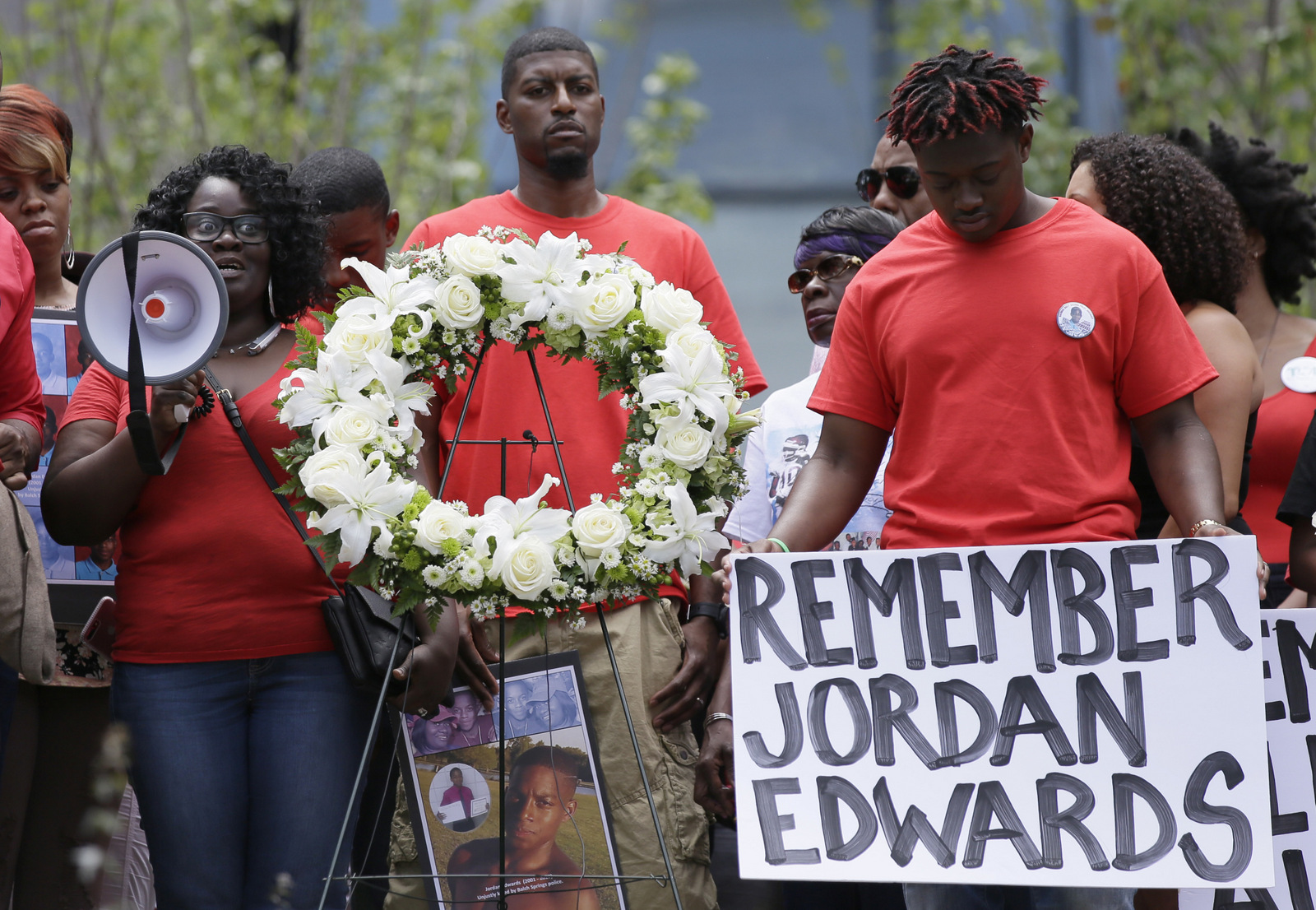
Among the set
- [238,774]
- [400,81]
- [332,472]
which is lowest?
[238,774]

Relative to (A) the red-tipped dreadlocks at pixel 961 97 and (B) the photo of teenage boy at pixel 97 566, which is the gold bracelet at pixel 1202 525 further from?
(B) the photo of teenage boy at pixel 97 566

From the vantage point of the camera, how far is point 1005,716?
3.21 meters

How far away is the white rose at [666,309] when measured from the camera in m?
3.53

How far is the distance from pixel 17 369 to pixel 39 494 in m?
0.43

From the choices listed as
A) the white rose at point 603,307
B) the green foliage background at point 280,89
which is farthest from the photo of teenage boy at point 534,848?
the green foliage background at point 280,89

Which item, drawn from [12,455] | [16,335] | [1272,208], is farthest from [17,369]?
[1272,208]

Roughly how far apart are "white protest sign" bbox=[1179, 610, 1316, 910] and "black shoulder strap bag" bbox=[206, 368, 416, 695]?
2.11 meters

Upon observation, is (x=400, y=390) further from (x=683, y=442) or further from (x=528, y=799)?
(x=528, y=799)

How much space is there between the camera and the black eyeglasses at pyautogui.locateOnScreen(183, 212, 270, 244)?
12.5 feet

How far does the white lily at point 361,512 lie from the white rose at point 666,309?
0.74m

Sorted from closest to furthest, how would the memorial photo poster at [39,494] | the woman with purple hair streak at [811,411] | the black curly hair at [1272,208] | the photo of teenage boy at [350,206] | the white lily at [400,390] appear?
the white lily at [400,390] → the memorial photo poster at [39,494] → the woman with purple hair streak at [811,411] → the photo of teenage boy at [350,206] → the black curly hair at [1272,208]

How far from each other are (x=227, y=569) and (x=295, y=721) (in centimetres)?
41

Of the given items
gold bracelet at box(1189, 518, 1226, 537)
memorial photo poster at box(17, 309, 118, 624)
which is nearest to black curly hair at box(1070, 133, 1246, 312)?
gold bracelet at box(1189, 518, 1226, 537)

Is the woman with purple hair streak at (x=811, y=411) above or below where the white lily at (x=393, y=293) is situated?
below
